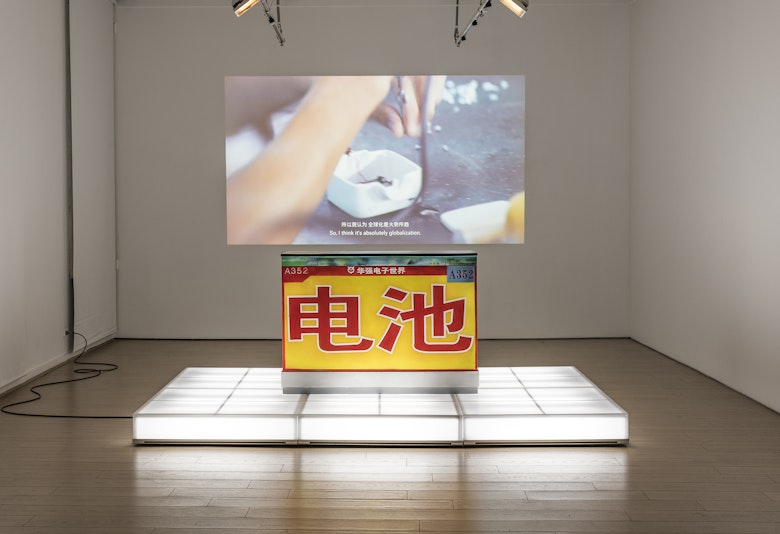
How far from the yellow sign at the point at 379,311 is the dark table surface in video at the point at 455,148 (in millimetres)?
3138

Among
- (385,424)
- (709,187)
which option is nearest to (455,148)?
(709,187)

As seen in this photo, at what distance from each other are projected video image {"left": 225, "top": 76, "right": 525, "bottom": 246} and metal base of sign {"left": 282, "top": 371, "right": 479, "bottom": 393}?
321 centimetres

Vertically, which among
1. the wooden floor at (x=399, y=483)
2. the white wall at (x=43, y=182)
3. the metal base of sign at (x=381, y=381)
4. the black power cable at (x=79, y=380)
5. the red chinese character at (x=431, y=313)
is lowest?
the wooden floor at (x=399, y=483)

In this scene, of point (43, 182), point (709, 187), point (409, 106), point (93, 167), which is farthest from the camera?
point (409, 106)

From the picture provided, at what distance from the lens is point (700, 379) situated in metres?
6.02

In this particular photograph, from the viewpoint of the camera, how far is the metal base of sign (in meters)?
4.88

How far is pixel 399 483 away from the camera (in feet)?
12.1

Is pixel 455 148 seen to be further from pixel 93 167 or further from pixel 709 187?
pixel 93 167

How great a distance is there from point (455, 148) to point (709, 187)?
2646 mm

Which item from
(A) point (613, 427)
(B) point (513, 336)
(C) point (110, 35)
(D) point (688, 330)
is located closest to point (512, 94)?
(B) point (513, 336)

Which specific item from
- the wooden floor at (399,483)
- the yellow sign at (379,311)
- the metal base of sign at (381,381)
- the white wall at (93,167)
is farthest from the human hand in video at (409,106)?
the wooden floor at (399,483)

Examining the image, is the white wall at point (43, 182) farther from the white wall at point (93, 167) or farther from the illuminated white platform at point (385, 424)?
the illuminated white platform at point (385, 424)

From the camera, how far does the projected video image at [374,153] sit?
26.1 feet

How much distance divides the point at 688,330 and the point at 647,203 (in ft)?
4.87
